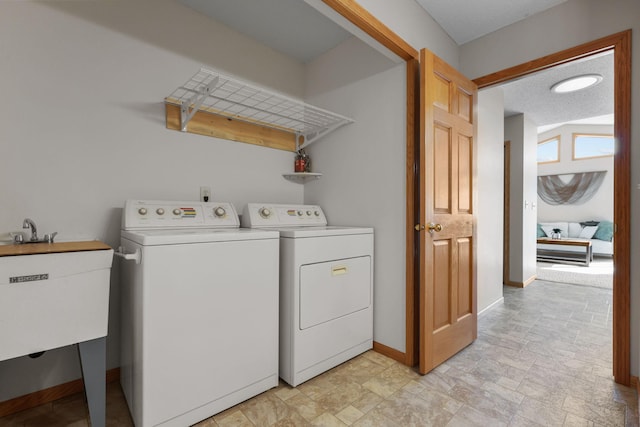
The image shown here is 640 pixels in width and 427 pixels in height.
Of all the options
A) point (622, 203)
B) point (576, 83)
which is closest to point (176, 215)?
point (622, 203)

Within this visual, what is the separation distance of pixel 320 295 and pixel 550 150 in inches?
323

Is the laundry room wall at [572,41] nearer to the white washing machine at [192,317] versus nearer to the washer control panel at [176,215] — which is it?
the white washing machine at [192,317]

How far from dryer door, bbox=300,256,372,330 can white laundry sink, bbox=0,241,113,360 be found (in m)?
0.94

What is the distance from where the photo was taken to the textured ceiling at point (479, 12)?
6.31ft

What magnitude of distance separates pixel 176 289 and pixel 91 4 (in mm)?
1671

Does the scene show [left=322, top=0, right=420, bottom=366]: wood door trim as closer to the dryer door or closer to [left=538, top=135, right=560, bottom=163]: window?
the dryer door

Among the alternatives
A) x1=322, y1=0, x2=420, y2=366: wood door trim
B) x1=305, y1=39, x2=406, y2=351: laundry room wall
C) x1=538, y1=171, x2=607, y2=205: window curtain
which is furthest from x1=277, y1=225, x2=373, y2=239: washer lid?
x1=538, y1=171, x2=607, y2=205: window curtain

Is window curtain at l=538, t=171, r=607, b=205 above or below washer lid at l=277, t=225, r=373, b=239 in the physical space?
above

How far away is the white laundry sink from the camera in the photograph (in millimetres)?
1026

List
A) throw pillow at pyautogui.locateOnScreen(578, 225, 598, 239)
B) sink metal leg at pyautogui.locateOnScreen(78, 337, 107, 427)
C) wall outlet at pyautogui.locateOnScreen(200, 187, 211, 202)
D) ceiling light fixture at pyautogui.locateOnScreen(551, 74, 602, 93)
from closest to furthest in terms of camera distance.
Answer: sink metal leg at pyautogui.locateOnScreen(78, 337, 107, 427), wall outlet at pyautogui.locateOnScreen(200, 187, 211, 202), ceiling light fixture at pyautogui.locateOnScreen(551, 74, 602, 93), throw pillow at pyautogui.locateOnScreen(578, 225, 598, 239)

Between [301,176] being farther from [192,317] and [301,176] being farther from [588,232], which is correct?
[588,232]

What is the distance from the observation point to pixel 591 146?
21.8ft

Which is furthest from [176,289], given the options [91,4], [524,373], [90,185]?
[524,373]

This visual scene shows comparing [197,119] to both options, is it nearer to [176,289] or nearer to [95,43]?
[95,43]
